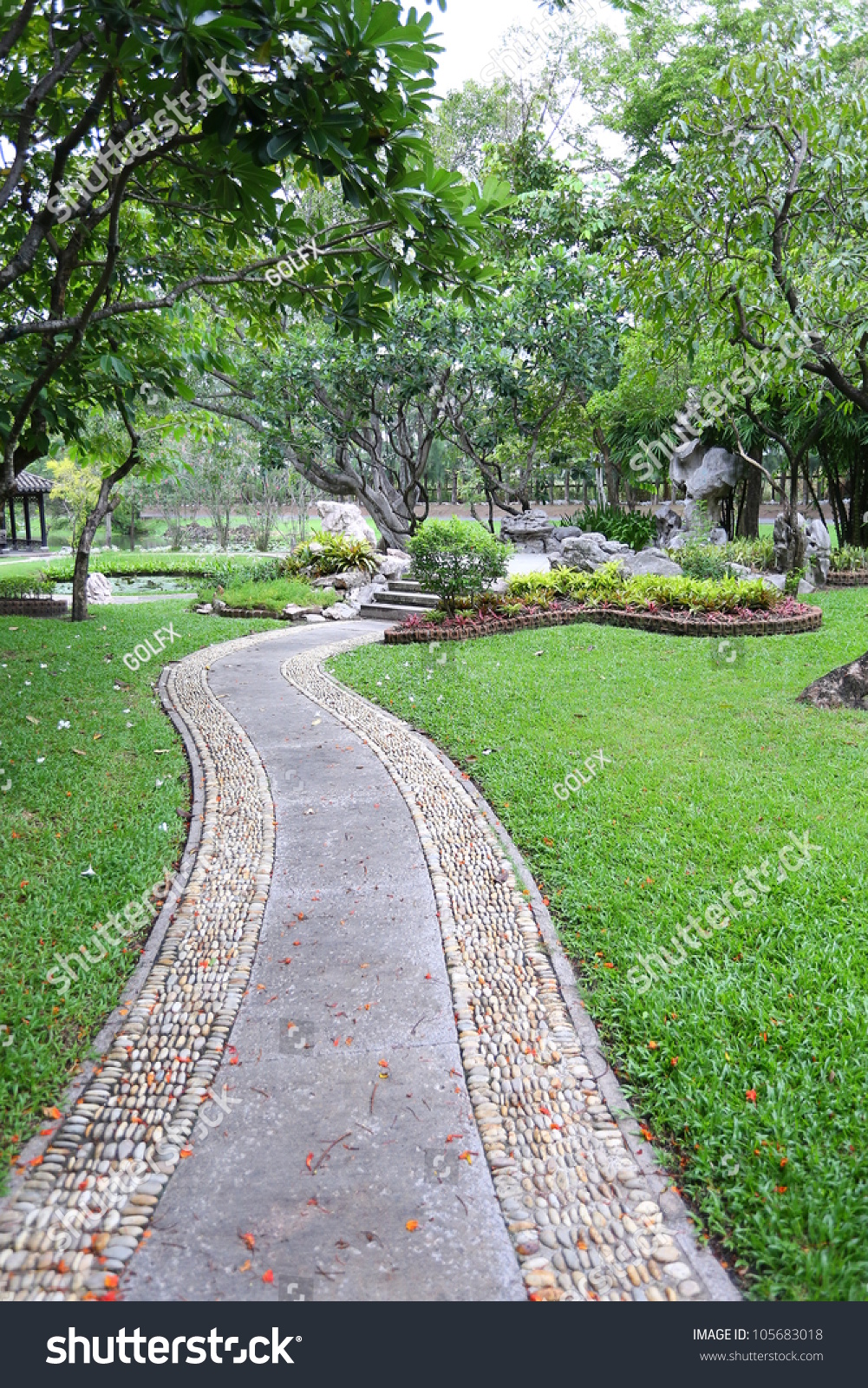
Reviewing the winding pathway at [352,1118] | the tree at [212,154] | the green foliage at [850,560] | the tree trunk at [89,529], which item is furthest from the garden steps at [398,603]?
the winding pathway at [352,1118]

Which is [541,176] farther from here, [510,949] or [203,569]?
[510,949]

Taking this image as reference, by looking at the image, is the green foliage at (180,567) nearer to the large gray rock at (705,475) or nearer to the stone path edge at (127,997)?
the large gray rock at (705,475)

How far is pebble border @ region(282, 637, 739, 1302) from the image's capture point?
77.7 inches

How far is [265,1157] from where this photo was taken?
2.29m

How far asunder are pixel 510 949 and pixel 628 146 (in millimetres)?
21821

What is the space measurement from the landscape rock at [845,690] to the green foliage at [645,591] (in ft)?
12.1

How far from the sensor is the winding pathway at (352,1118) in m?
1.96

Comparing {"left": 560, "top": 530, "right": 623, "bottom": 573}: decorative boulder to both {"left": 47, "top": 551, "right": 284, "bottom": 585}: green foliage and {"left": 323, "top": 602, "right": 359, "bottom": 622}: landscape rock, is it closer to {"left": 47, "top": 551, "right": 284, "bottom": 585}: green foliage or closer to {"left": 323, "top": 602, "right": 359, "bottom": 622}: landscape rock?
{"left": 323, "top": 602, "right": 359, "bottom": 622}: landscape rock

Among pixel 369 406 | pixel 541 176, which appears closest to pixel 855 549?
pixel 369 406

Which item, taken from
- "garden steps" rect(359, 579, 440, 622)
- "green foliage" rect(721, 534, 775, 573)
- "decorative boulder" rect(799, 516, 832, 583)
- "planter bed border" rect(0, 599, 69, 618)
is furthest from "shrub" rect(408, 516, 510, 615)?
"planter bed border" rect(0, 599, 69, 618)

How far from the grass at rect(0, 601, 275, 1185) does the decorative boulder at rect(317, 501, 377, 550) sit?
305 inches

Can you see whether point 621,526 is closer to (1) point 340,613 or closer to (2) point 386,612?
(2) point 386,612

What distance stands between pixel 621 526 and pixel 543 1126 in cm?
1606

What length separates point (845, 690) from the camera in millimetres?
6516
